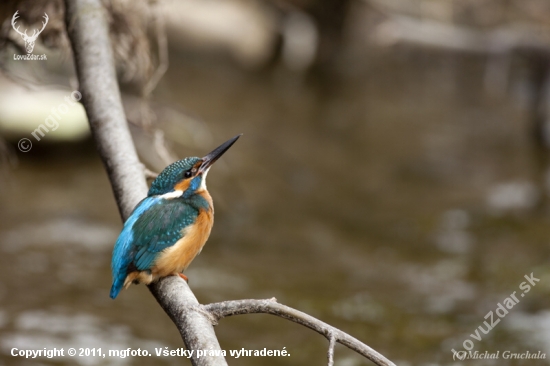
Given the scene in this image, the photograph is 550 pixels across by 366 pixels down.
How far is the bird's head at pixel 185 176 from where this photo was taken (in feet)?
8.04

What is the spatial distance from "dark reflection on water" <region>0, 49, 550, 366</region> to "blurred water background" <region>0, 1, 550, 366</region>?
0.9 inches

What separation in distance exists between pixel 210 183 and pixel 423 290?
279cm

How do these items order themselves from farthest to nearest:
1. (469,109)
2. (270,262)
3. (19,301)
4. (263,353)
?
(469,109), (270,262), (19,301), (263,353)

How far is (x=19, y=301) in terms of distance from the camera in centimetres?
469

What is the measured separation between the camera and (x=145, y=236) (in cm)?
230

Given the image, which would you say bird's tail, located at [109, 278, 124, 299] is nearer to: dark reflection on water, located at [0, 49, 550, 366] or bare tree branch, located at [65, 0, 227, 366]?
bare tree branch, located at [65, 0, 227, 366]

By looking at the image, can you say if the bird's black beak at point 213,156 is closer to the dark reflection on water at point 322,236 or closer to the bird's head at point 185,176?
the bird's head at point 185,176

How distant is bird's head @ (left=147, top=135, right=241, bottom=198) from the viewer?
8.04 feet

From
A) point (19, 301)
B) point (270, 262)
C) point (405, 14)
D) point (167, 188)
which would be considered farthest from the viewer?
point (405, 14)

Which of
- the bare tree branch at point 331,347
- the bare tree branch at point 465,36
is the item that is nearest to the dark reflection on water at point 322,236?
the bare tree branch at point 465,36

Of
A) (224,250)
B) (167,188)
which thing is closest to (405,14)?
(224,250)

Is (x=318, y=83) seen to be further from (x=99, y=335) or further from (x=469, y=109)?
(x=99, y=335)

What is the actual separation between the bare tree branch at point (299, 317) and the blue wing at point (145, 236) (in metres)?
0.52

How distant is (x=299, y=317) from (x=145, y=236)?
2.66 ft
